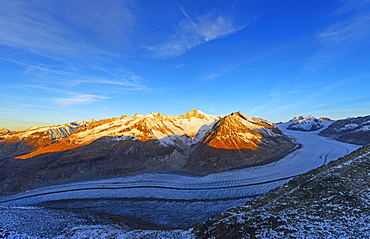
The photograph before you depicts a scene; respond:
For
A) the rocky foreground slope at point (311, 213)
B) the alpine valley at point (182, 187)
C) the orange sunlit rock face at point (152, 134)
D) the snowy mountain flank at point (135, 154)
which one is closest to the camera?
the rocky foreground slope at point (311, 213)

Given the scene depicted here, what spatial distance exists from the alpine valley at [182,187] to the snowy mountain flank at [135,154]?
372mm

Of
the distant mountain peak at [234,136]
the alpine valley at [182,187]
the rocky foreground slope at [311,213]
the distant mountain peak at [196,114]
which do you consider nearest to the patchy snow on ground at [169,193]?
the alpine valley at [182,187]

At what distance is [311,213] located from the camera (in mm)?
14766

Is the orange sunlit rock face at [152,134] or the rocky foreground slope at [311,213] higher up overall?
the orange sunlit rock face at [152,134]

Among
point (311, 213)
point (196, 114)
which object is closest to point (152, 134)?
point (196, 114)

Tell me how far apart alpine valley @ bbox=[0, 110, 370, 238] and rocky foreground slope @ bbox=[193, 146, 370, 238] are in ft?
0.25

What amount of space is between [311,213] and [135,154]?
60120 mm

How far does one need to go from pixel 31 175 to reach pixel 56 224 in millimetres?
42357

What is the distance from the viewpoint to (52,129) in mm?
142000

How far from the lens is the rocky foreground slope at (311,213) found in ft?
41.6

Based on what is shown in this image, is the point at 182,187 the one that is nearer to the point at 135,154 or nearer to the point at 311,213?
the point at 135,154

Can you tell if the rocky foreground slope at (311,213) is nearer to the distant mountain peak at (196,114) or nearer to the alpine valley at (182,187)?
the alpine valley at (182,187)

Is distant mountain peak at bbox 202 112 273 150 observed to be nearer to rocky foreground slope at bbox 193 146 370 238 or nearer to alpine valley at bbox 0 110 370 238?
alpine valley at bbox 0 110 370 238

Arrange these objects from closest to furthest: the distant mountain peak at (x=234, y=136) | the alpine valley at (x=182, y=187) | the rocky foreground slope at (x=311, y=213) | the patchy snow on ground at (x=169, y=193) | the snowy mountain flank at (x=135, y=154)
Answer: the rocky foreground slope at (x=311, y=213), the alpine valley at (x=182, y=187), the patchy snow on ground at (x=169, y=193), the snowy mountain flank at (x=135, y=154), the distant mountain peak at (x=234, y=136)
